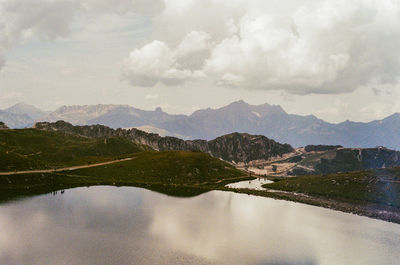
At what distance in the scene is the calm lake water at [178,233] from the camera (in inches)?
3164

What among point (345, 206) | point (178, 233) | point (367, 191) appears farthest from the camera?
point (367, 191)

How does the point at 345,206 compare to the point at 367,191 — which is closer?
the point at 345,206

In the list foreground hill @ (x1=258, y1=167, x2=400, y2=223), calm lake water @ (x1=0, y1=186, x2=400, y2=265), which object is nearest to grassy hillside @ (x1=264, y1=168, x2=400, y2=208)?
foreground hill @ (x1=258, y1=167, x2=400, y2=223)

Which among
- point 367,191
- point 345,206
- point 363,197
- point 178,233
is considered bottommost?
point 345,206

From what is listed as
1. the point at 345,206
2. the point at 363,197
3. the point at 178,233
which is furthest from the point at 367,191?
the point at 178,233

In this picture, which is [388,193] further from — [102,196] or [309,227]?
[102,196]

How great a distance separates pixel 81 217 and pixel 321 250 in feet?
277

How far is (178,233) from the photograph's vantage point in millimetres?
100812

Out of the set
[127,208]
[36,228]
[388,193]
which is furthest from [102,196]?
[388,193]

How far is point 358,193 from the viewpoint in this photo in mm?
183375

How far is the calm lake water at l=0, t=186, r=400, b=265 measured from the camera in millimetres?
80375

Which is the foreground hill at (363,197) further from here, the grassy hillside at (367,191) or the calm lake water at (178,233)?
the calm lake water at (178,233)

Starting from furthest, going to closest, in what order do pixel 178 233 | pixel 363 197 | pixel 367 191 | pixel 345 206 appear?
pixel 367 191
pixel 363 197
pixel 345 206
pixel 178 233

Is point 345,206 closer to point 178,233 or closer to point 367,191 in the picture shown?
point 367,191
